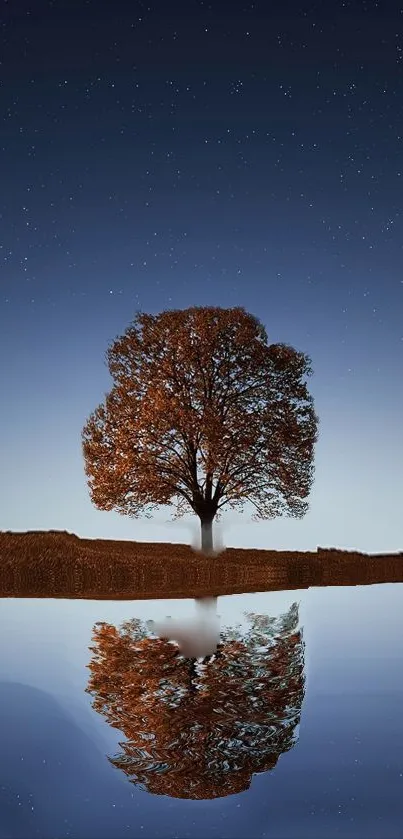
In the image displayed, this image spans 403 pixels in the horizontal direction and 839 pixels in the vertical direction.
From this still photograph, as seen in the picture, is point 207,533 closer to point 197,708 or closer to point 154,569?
point 154,569

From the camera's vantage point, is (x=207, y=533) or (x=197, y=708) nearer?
(x=197, y=708)

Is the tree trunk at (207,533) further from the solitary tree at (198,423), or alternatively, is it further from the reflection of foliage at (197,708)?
the reflection of foliage at (197,708)

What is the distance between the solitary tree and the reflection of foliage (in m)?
15.9

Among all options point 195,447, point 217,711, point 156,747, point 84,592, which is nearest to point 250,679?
point 217,711

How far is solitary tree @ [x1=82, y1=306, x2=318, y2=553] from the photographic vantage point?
29.3 metres

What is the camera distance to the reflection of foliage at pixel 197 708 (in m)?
8.96

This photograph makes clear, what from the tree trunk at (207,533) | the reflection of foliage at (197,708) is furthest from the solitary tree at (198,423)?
the reflection of foliage at (197,708)

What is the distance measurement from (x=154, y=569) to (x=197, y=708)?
12750mm

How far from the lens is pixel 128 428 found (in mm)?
29812

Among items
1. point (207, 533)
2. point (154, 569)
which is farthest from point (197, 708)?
point (207, 533)

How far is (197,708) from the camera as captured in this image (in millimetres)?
10164

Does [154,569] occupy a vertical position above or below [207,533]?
below

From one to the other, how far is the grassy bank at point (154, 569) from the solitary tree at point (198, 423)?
2.28 metres

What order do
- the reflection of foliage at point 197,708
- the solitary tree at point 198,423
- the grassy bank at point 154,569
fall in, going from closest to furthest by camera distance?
the reflection of foliage at point 197,708 < the grassy bank at point 154,569 < the solitary tree at point 198,423
